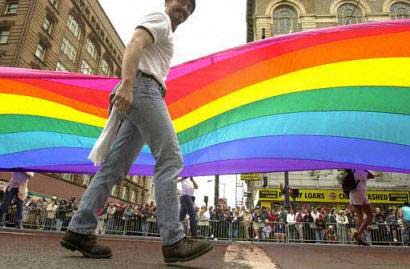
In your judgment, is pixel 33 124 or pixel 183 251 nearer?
pixel 183 251

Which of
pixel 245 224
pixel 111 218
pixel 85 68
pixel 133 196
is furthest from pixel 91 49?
pixel 245 224

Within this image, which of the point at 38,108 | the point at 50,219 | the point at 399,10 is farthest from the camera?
the point at 399,10

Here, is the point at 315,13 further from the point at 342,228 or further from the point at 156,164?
the point at 156,164

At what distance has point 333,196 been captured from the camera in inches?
930

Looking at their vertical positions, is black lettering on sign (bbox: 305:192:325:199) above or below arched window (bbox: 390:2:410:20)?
below

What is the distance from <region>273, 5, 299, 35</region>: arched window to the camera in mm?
30161

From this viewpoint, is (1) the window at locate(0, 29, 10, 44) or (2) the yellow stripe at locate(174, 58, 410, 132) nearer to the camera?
(2) the yellow stripe at locate(174, 58, 410, 132)

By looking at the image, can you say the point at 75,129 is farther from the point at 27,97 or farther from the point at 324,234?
the point at 324,234

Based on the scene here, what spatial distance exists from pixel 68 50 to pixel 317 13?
21.0 m

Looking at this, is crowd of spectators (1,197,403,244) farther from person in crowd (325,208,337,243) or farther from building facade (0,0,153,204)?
building facade (0,0,153,204)

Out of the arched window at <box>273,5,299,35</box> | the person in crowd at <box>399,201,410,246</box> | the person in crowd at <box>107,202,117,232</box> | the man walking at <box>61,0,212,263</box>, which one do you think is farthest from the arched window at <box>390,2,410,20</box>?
the man walking at <box>61,0,212,263</box>

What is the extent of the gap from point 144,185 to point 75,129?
158 ft

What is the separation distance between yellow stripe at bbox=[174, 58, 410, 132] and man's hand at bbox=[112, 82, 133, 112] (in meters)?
3.80

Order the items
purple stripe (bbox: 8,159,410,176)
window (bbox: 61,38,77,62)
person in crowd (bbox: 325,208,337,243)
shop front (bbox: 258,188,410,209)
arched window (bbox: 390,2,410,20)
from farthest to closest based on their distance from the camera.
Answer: window (bbox: 61,38,77,62) → arched window (bbox: 390,2,410,20) → shop front (bbox: 258,188,410,209) → person in crowd (bbox: 325,208,337,243) → purple stripe (bbox: 8,159,410,176)
